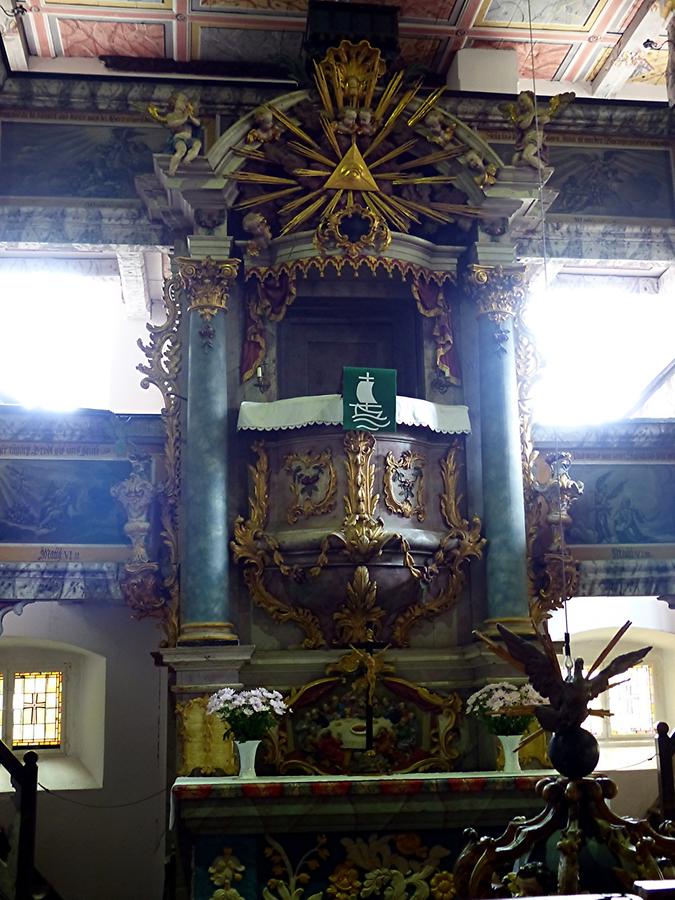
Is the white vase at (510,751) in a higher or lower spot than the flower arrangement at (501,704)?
lower

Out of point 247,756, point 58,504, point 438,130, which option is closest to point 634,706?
point 247,756

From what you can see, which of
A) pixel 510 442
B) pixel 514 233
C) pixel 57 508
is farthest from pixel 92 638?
pixel 514 233

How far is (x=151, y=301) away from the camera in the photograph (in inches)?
533

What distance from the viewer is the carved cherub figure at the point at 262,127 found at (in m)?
9.41

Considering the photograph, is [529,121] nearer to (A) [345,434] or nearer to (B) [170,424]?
(A) [345,434]

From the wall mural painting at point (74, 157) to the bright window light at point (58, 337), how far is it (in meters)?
2.95

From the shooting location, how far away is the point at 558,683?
4.88m

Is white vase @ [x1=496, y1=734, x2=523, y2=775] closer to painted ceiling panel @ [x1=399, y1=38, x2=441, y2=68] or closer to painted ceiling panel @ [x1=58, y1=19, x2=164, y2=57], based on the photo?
painted ceiling panel @ [x1=399, y1=38, x2=441, y2=68]

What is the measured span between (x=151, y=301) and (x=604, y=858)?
33.9 ft

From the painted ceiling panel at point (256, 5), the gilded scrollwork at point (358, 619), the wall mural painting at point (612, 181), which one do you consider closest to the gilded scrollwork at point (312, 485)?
the gilded scrollwork at point (358, 619)

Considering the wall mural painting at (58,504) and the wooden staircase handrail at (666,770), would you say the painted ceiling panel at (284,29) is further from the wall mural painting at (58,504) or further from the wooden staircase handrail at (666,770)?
the wooden staircase handrail at (666,770)

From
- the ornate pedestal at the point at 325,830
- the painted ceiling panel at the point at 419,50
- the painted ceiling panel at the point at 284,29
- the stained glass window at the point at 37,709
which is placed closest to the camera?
the ornate pedestal at the point at 325,830

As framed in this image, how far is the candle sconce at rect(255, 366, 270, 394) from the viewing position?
9.41 metres

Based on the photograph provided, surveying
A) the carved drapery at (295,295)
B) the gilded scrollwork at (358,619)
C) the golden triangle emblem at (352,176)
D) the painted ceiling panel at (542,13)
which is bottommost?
the gilded scrollwork at (358,619)
